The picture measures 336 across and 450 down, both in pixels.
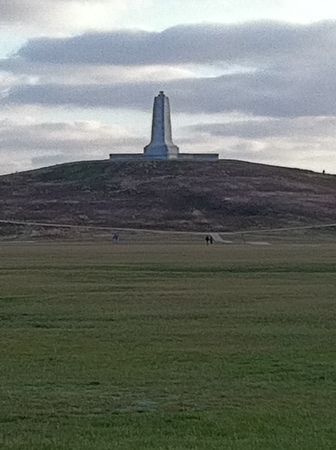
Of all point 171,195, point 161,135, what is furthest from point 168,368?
point 161,135

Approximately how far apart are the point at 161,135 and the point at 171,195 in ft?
60.3

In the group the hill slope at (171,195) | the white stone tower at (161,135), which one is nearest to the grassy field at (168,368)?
the hill slope at (171,195)

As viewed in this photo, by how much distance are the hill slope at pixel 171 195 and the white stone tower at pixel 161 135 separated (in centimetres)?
310

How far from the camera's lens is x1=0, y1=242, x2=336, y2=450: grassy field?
475 inches

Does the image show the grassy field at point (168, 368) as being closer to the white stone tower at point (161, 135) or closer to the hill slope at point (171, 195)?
the hill slope at point (171, 195)

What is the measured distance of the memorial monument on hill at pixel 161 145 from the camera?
155750mm

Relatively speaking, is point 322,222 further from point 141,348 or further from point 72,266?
point 141,348

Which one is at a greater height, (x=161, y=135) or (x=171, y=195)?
Result: (x=161, y=135)

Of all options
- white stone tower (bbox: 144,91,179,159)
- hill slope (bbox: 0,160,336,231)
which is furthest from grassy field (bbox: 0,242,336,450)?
white stone tower (bbox: 144,91,179,159)

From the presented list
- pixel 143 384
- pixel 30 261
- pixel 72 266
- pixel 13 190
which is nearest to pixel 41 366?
pixel 143 384

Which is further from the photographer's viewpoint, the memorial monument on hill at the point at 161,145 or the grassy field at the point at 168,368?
the memorial monument on hill at the point at 161,145

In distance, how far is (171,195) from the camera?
143 m

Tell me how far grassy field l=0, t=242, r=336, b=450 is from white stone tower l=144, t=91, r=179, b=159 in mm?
122546

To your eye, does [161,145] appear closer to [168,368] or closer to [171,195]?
[171,195]
